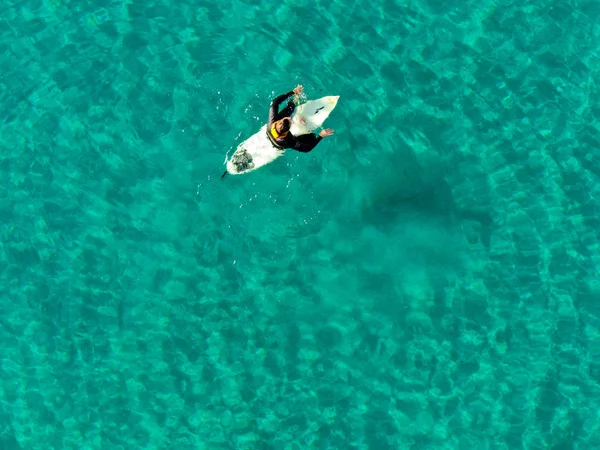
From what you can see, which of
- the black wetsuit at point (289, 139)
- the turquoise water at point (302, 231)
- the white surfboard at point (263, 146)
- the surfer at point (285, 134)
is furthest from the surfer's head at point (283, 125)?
the turquoise water at point (302, 231)

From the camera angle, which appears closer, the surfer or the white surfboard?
the surfer

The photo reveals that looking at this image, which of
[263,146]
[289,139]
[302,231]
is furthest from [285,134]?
[302,231]

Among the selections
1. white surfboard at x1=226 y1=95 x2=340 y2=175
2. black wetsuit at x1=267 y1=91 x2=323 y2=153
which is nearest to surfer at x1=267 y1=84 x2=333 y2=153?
black wetsuit at x1=267 y1=91 x2=323 y2=153

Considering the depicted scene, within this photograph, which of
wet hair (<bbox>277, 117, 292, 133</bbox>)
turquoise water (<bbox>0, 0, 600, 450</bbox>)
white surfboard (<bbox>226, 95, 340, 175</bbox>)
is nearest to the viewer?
wet hair (<bbox>277, 117, 292, 133</bbox>)

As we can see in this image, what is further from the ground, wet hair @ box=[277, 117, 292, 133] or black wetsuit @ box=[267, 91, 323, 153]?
wet hair @ box=[277, 117, 292, 133]

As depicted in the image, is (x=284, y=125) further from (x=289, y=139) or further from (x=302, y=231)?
(x=302, y=231)

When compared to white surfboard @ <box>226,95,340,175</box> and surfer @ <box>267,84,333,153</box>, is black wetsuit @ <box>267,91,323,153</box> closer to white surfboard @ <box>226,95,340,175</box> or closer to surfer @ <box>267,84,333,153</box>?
surfer @ <box>267,84,333,153</box>
